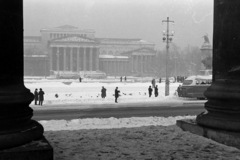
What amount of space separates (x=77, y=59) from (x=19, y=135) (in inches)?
4172

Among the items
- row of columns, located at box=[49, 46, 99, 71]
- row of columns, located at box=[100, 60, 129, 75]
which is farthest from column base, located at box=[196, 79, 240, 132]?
row of columns, located at box=[100, 60, 129, 75]

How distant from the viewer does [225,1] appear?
19.3 feet

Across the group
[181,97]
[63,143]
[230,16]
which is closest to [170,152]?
[63,143]

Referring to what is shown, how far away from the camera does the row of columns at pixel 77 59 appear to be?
351 feet

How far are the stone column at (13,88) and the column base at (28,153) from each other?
0.11 m

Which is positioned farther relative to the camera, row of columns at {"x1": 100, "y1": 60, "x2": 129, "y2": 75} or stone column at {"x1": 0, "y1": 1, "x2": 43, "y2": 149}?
row of columns at {"x1": 100, "y1": 60, "x2": 129, "y2": 75}

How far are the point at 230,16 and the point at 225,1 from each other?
11.5 inches

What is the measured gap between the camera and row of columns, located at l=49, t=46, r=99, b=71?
106938 mm

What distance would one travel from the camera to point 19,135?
4.16 meters

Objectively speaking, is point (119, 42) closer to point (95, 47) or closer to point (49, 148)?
point (95, 47)

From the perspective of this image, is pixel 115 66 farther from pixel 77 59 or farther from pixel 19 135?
pixel 19 135

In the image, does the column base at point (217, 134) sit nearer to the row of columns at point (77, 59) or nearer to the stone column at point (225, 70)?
the stone column at point (225, 70)

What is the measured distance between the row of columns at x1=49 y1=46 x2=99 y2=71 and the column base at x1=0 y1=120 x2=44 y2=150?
340 feet

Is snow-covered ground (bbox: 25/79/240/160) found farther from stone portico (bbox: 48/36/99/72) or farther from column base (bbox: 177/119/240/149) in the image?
stone portico (bbox: 48/36/99/72)
